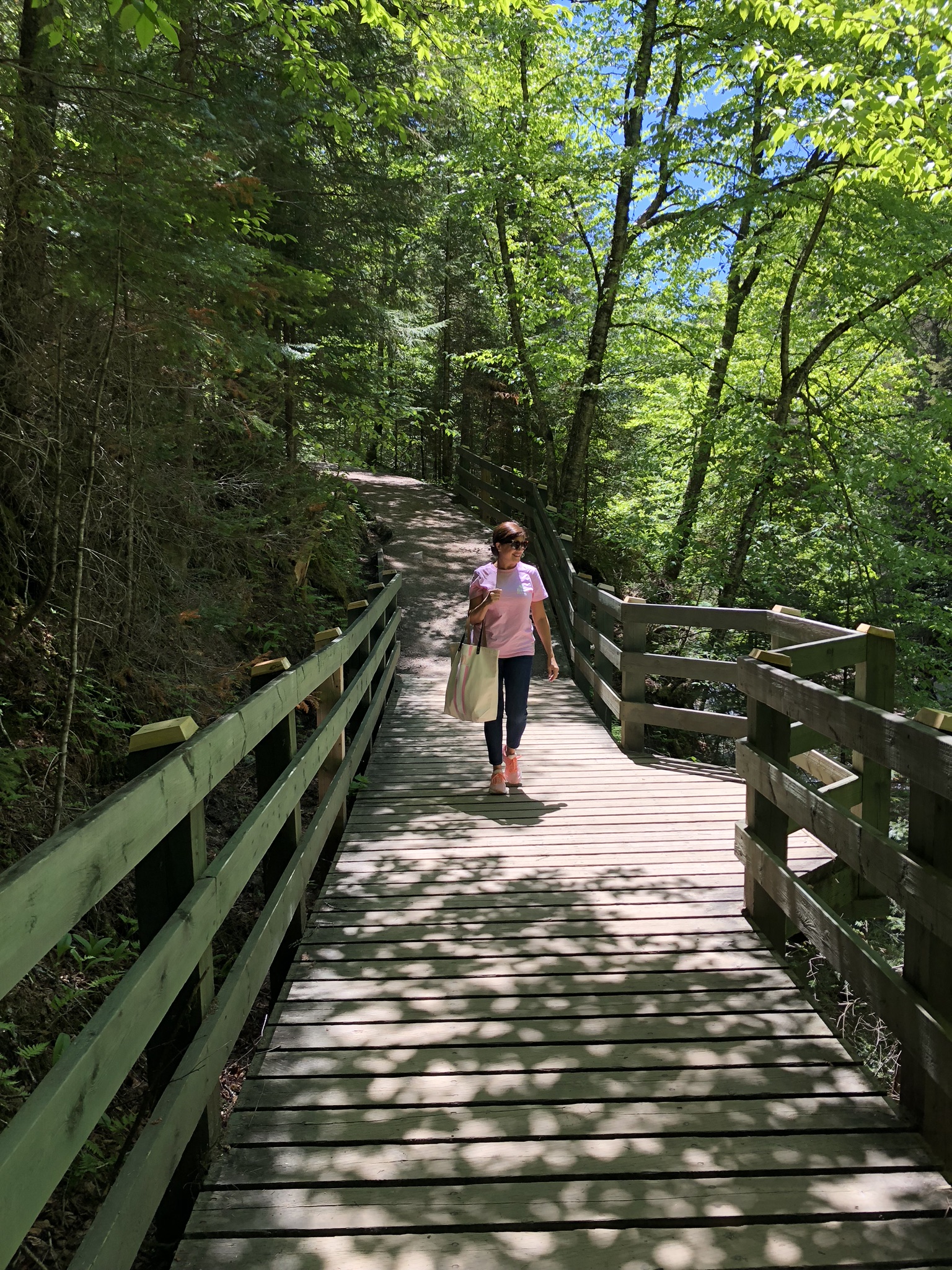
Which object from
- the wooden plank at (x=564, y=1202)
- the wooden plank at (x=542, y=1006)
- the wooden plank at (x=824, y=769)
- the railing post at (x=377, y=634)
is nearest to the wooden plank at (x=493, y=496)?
the railing post at (x=377, y=634)

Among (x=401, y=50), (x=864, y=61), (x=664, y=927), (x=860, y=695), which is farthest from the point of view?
(x=401, y=50)

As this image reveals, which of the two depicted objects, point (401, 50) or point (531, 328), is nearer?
point (401, 50)

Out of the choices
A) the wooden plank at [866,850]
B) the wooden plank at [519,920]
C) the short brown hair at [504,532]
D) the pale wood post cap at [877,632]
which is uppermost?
the short brown hair at [504,532]

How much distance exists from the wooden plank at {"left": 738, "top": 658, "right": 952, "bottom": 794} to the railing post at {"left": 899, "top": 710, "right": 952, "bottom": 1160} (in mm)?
68

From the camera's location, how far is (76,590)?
4.22m

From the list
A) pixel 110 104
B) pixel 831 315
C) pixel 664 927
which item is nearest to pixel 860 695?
pixel 664 927

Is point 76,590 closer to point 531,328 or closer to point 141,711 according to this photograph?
point 141,711

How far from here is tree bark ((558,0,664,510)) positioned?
13539 mm

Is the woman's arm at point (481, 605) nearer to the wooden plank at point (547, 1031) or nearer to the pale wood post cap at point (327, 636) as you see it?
the pale wood post cap at point (327, 636)

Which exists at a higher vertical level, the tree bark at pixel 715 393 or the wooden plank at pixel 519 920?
the tree bark at pixel 715 393

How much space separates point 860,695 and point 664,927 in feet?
5.46

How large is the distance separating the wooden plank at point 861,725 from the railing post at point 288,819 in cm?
201

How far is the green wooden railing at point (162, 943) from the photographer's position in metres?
1.45

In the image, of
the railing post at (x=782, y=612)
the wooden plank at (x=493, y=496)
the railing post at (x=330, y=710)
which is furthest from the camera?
the wooden plank at (x=493, y=496)
